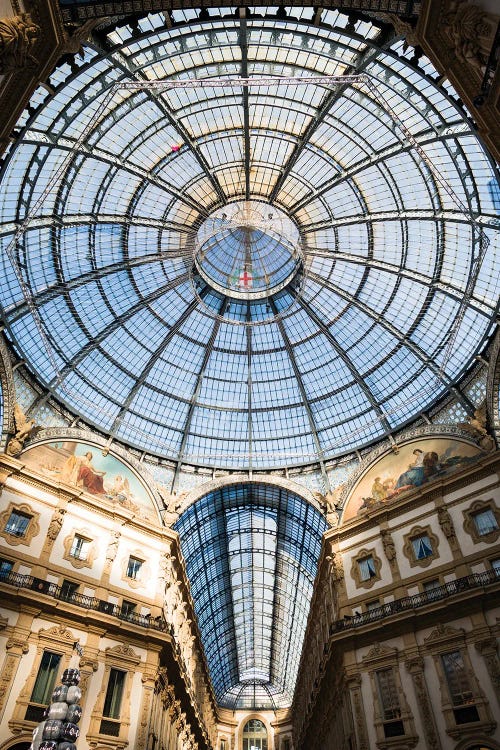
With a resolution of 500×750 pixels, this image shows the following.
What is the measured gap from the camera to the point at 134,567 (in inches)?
1375

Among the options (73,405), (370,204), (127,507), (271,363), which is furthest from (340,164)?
(127,507)

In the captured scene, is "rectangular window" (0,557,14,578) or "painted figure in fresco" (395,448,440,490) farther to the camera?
"painted figure in fresco" (395,448,440,490)

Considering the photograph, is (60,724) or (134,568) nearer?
(60,724)

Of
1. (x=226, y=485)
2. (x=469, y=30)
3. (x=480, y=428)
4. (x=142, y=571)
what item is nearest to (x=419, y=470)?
(x=480, y=428)

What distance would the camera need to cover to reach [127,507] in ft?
123

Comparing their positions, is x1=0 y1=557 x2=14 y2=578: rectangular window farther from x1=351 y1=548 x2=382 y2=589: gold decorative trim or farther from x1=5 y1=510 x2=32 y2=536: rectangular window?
x1=351 y1=548 x2=382 y2=589: gold decorative trim

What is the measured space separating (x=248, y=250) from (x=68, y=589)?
2994 cm

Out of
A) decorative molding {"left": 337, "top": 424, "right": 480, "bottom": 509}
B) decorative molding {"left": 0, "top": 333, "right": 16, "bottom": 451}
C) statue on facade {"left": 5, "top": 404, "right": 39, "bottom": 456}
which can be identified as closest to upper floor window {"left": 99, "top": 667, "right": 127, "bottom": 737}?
statue on facade {"left": 5, "top": 404, "right": 39, "bottom": 456}

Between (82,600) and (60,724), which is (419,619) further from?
(60,724)

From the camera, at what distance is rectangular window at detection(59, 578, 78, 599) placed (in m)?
30.2

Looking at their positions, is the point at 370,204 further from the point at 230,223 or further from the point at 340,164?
the point at 230,223

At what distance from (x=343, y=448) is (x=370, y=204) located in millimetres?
19465

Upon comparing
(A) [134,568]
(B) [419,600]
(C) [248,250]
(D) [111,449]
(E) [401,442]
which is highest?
(C) [248,250]

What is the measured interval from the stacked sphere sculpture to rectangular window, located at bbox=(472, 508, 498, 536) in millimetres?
23580
